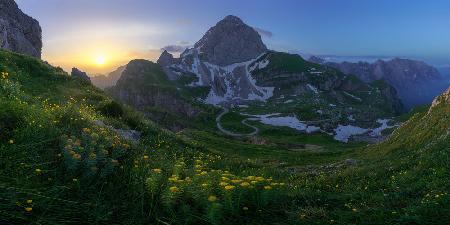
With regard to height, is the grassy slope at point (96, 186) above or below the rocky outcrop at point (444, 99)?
above

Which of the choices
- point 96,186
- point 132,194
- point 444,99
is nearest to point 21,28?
point 444,99

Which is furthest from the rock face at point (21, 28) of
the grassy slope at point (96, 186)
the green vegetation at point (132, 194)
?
the green vegetation at point (132, 194)

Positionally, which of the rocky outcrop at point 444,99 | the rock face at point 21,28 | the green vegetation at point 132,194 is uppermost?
the rock face at point 21,28

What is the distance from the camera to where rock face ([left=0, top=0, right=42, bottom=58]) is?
9225cm

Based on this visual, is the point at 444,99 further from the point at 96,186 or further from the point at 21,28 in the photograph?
the point at 21,28

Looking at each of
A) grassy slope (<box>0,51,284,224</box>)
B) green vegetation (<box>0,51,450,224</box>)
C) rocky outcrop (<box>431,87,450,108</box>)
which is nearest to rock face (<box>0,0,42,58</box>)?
rocky outcrop (<box>431,87,450,108</box>)

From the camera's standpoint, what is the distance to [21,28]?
101m

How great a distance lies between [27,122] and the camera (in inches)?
449

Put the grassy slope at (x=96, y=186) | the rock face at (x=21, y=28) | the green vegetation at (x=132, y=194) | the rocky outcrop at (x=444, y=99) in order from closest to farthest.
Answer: the grassy slope at (x=96, y=186), the green vegetation at (x=132, y=194), the rocky outcrop at (x=444, y=99), the rock face at (x=21, y=28)

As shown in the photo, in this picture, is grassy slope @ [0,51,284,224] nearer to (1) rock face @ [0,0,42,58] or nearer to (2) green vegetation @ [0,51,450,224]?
(2) green vegetation @ [0,51,450,224]

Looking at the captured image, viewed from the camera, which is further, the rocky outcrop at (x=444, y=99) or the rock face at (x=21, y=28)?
the rock face at (x=21, y=28)

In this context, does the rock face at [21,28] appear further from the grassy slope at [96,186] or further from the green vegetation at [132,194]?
the green vegetation at [132,194]

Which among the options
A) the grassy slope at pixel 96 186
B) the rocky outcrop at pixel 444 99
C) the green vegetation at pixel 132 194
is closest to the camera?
the grassy slope at pixel 96 186

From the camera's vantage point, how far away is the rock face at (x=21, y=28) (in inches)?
3632
